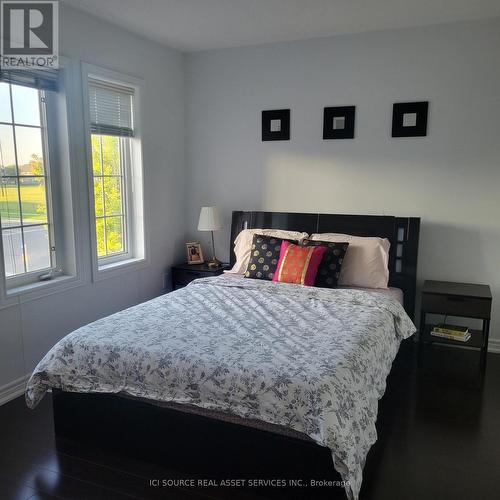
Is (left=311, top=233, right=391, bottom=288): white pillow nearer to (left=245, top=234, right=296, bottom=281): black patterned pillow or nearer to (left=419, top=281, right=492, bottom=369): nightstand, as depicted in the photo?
(left=419, top=281, right=492, bottom=369): nightstand

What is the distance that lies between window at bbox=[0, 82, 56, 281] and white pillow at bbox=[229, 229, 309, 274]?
1477 millimetres

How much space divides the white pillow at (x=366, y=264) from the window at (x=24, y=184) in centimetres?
224

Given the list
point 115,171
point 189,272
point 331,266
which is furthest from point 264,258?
point 115,171

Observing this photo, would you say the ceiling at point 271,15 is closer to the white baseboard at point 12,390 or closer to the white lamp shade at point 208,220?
the white lamp shade at point 208,220

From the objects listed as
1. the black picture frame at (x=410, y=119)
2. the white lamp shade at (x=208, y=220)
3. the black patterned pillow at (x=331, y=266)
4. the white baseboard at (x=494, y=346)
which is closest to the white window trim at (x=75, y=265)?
the white lamp shade at (x=208, y=220)

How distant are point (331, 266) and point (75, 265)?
193 cm

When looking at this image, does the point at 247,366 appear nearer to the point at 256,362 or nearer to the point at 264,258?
the point at 256,362

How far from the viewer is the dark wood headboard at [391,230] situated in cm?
369

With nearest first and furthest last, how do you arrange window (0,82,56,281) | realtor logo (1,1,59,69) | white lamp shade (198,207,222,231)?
realtor logo (1,1,59,69) → window (0,82,56,281) → white lamp shade (198,207,222,231)

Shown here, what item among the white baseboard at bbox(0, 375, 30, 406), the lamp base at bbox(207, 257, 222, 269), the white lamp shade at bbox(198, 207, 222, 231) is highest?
the white lamp shade at bbox(198, 207, 222, 231)

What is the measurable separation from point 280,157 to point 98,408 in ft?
8.98

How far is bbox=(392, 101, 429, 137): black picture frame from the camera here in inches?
144

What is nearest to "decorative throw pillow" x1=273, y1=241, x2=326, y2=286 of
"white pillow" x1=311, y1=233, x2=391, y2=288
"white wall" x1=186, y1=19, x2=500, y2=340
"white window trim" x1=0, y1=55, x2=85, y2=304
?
"white pillow" x1=311, y1=233, x2=391, y2=288

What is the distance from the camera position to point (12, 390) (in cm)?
293
